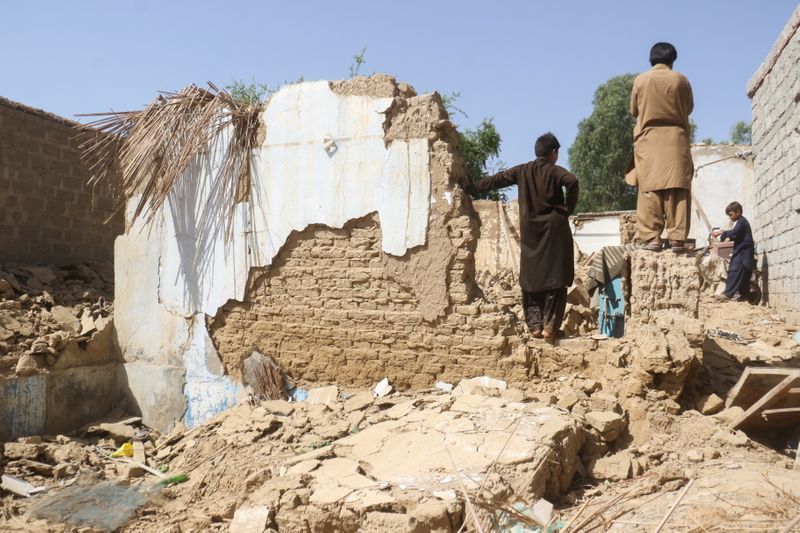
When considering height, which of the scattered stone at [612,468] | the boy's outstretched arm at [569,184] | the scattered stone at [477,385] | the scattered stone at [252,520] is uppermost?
the boy's outstretched arm at [569,184]

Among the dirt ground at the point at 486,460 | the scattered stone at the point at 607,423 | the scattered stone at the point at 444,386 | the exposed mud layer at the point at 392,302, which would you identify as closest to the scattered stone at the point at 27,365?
the dirt ground at the point at 486,460

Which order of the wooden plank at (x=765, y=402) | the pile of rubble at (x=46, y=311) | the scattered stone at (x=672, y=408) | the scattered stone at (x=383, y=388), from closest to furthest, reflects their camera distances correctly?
the wooden plank at (x=765, y=402), the scattered stone at (x=672, y=408), the scattered stone at (x=383, y=388), the pile of rubble at (x=46, y=311)

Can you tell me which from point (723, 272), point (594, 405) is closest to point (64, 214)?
point (594, 405)

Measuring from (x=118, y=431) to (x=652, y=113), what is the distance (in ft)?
18.2

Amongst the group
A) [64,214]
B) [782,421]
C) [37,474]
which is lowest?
[37,474]

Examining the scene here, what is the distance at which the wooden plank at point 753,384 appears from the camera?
4.08 meters

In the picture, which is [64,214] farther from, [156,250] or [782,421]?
[782,421]

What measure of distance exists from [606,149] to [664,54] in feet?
61.9

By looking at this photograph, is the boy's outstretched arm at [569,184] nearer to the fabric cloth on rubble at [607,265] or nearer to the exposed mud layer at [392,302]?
the exposed mud layer at [392,302]

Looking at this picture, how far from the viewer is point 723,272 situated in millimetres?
A: 10078

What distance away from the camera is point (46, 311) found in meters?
6.75

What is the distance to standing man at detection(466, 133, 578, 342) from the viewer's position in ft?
15.6

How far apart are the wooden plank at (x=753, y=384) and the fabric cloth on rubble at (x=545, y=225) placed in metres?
1.32

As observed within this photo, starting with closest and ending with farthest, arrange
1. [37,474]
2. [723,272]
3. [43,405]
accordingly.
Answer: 1. [37,474]
2. [43,405]
3. [723,272]
